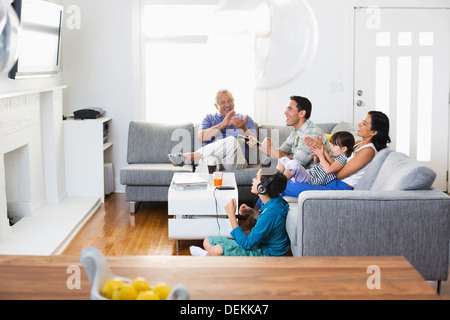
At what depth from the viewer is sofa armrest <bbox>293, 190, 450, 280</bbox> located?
315 cm

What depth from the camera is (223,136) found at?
18.1ft

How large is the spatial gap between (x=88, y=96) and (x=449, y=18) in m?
3.76

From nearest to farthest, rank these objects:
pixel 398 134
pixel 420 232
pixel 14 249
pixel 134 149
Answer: pixel 420 232 < pixel 14 249 < pixel 134 149 < pixel 398 134

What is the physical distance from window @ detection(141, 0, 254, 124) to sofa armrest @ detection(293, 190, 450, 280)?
2999 mm

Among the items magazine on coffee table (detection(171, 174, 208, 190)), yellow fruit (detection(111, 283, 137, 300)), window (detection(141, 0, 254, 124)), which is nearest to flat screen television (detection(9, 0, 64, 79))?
window (detection(141, 0, 254, 124))

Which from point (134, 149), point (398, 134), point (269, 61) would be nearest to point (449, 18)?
point (398, 134)

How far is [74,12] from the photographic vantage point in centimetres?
598

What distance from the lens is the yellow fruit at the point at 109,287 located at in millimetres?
1344

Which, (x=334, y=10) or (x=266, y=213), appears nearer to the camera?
(x=266, y=213)

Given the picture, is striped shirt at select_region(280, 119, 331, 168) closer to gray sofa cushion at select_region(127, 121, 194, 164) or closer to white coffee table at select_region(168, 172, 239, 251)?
white coffee table at select_region(168, 172, 239, 251)

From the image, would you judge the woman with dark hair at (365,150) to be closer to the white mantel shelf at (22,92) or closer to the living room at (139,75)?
the living room at (139,75)

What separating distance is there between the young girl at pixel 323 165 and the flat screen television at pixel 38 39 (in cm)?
210

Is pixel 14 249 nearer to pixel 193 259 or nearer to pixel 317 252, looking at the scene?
pixel 317 252

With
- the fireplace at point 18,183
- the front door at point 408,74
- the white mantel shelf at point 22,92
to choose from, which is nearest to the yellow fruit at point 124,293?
the white mantel shelf at point 22,92
